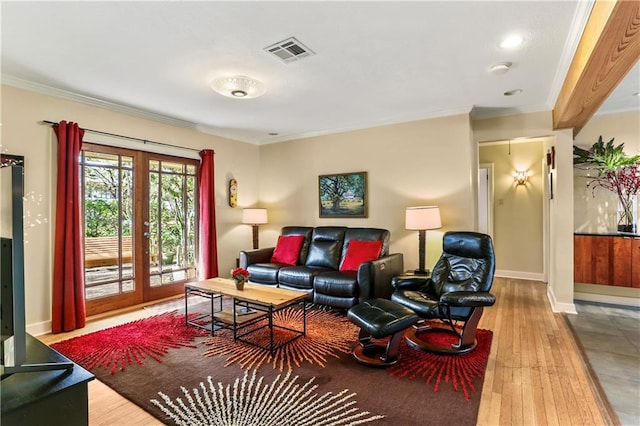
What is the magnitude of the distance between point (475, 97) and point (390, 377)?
3.15 meters

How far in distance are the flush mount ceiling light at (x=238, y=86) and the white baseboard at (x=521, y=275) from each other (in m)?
5.32

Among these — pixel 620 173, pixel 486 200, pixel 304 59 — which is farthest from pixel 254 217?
pixel 620 173

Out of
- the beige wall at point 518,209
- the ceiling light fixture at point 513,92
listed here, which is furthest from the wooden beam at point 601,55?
the beige wall at point 518,209

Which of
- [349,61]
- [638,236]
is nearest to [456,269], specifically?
[349,61]

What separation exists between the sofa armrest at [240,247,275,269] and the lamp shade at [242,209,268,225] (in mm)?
651

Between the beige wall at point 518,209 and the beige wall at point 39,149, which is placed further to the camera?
the beige wall at point 518,209

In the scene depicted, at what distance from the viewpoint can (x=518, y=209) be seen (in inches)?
230

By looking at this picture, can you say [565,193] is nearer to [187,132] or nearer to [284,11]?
[284,11]

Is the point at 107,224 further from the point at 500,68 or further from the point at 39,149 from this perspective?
the point at 500,68

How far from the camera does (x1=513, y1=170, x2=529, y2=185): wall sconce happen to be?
5.75 meters

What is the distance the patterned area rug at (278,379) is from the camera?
1.95 metres

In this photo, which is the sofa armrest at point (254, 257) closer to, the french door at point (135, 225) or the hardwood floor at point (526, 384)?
the french door at point (135, 225)

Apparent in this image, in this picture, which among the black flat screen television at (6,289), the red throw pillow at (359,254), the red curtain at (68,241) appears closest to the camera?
the black flat screen television at (6,289)

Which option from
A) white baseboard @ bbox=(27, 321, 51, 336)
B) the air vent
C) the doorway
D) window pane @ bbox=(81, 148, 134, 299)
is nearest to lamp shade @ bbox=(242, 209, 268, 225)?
window pane @ bbox=(81, 148, 134, 299)
